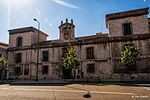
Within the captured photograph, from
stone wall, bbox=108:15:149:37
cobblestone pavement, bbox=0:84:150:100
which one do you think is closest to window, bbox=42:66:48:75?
stone wall, bbox=108:15:149:37

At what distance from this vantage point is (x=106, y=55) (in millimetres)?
26484

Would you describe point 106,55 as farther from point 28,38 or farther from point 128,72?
point 28,38

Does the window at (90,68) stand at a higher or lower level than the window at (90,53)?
lower

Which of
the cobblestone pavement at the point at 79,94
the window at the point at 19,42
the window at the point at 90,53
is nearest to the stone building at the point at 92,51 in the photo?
the window at the point at 90,53

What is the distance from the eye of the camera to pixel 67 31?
100 feet

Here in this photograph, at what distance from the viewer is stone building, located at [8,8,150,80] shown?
25.0 metres

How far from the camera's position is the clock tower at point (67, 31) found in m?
30.4

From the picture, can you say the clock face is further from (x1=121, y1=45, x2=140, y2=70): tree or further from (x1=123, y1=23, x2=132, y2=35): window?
(x1=121, y1=45, x2=140, y2=70): tree

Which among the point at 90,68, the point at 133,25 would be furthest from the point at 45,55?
the point at 133,25

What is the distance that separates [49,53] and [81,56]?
267 inches

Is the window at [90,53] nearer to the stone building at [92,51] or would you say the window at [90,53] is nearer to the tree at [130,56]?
the stone building at [92,51]

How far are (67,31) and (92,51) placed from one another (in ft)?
22.7

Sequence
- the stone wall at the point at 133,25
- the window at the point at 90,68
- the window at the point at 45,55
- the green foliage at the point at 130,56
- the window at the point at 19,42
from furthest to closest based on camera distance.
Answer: the window at the point at 19,42 → the window at the point at 45,55 → the window at the point at 90,68 → the stone wall at the point at 133,25 → the green foliage at the point at 130,56

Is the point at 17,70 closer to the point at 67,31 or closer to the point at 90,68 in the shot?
the point at 67,31
